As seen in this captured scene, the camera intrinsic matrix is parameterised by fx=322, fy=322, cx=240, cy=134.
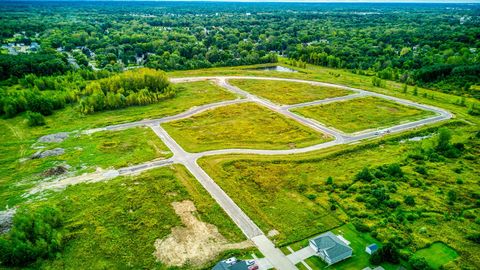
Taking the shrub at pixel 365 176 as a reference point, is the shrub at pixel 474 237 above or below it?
below

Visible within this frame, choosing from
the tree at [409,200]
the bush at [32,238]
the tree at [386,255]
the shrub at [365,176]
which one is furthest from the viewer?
the shrub at [365,176]

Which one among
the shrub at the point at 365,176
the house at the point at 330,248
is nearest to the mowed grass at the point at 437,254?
the house at the point at 330,248

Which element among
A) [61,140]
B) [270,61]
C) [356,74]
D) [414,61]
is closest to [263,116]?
[61,140]

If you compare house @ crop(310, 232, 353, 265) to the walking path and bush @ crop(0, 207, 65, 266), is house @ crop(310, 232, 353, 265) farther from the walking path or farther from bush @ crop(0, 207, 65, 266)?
bush @ crop(0, 207, 65, 266)

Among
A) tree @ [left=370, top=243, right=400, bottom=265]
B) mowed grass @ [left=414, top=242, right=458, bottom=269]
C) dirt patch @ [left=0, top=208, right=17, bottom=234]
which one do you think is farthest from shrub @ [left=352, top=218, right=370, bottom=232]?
dirt patch @ [left=0, top=208, right=17, bottom=234]

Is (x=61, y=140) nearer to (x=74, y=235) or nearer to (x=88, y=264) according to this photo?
(x=74, y=235)

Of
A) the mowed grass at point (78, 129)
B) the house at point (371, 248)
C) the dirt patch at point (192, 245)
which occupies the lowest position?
the dirt patch at point (192, 245)

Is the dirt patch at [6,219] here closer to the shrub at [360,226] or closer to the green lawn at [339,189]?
the green lawn at [339,189]
